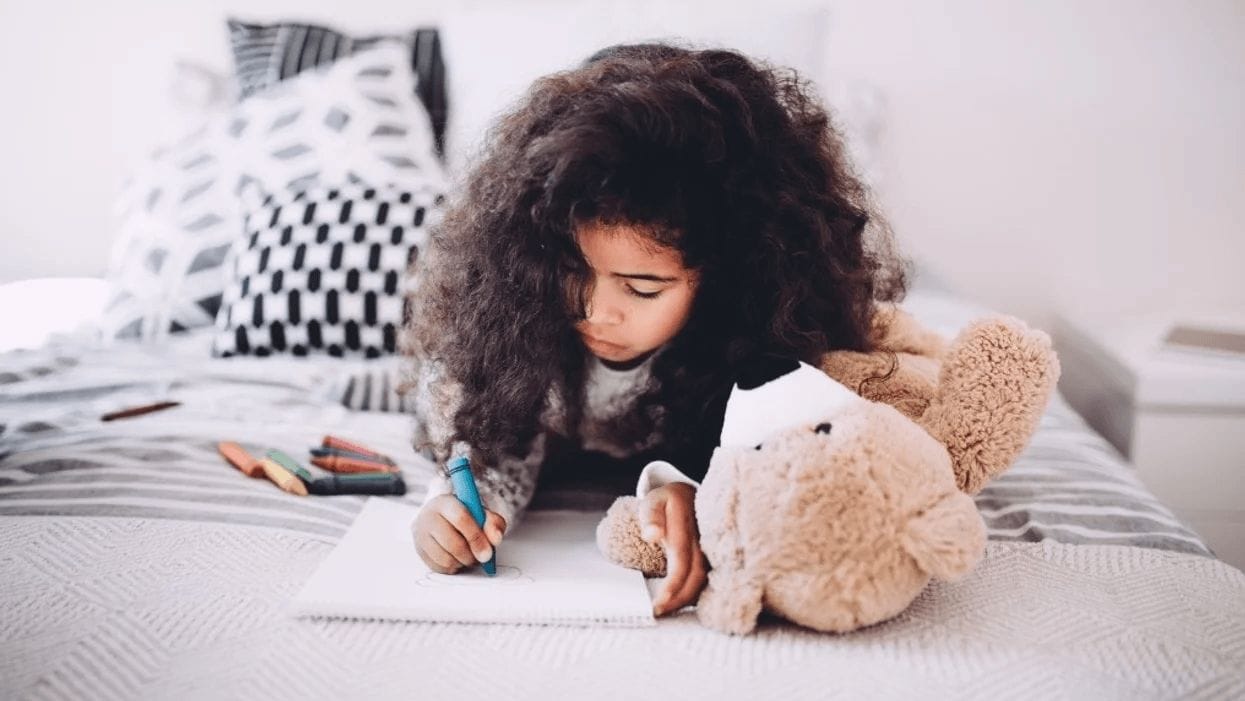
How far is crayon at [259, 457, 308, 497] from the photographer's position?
0.82 metres

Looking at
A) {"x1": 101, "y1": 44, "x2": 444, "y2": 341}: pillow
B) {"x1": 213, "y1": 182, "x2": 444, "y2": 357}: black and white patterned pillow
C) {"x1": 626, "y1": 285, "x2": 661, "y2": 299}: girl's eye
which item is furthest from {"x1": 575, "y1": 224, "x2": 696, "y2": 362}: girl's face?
{"x1": 101, "y1": 44, "x2": 444, "y2": 341}: pillow

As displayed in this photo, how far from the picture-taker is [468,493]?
0.66 meters

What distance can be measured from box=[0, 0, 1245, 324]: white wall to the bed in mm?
758

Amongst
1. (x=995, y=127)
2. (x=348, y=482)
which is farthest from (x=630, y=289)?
(x=995, y=127)

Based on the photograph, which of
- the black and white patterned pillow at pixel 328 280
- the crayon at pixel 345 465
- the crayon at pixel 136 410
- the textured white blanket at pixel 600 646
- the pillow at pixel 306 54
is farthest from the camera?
the pillow at pixel 306 54

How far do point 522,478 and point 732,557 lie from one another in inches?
11.6

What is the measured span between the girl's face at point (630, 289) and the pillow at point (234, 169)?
76 centimetres

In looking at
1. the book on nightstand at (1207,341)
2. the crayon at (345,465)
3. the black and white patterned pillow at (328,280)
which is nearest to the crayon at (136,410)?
the black and white patterned pillow at (328,280)

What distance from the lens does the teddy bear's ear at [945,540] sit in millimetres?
515

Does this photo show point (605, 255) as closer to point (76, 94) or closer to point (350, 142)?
point (350, 142)

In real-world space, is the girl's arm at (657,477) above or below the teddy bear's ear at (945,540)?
below

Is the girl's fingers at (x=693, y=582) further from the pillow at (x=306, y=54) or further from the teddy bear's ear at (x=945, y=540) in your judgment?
the pillow at (x=306, y=54)

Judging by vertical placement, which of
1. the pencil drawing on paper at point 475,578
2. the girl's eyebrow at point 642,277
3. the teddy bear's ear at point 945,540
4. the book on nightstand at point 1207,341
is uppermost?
the girl's eyebrow at point 642,277

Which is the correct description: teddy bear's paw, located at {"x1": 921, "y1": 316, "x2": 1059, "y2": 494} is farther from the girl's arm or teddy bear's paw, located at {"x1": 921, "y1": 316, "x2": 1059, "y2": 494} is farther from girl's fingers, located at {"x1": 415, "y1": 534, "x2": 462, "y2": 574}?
girl's fingers, located at {"x1": 415, "y1": 534, "x2": 462, "y2": 574}
